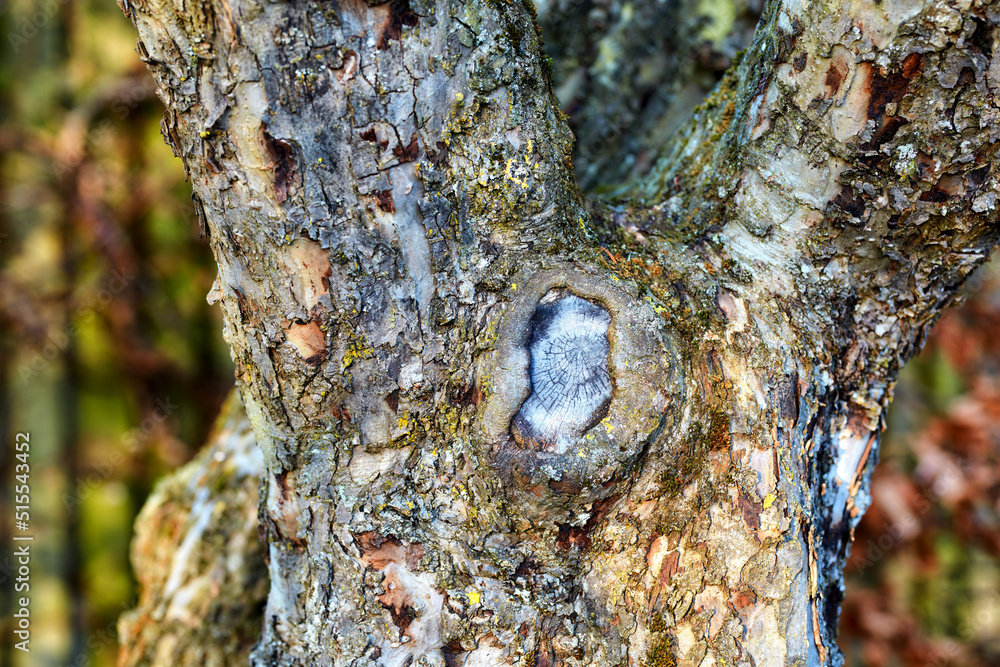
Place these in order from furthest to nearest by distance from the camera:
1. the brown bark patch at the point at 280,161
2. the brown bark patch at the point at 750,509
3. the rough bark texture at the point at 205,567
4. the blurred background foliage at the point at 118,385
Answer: the blurred background foliage at the point at 118,385
the rough bark texture at the point at 205,567
the brown bark patch at the point at 750,509
the brown bark patch at the point at 280,161

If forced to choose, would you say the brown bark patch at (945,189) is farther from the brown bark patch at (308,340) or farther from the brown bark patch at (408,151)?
the brown bark patch at (308,340)

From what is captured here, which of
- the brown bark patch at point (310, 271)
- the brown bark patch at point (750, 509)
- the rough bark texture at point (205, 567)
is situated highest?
the brown bark patch at point (310, 271)

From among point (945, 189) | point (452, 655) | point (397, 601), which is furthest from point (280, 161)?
point (945, 189)

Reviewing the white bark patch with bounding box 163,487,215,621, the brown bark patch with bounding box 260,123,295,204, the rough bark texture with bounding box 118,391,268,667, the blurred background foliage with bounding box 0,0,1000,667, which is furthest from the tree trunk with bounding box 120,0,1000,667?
the blurred background foliage with bounding box 0,0,1000,667

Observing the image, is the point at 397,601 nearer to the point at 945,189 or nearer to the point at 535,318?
the point at 535,318

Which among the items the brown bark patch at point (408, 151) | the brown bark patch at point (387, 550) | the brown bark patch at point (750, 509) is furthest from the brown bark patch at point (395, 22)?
the brown bark patch at point (750, 509)

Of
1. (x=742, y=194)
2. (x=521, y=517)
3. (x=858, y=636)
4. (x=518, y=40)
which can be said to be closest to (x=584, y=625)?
(x=521, y=517)
